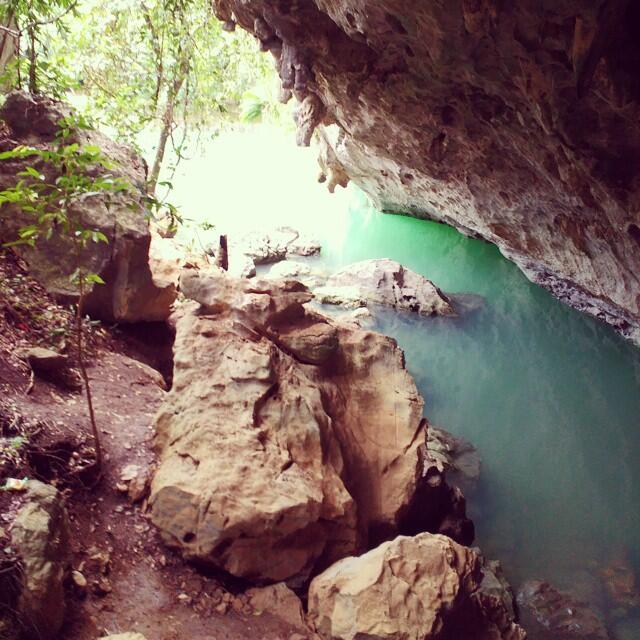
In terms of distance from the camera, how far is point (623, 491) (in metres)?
A: 6.66

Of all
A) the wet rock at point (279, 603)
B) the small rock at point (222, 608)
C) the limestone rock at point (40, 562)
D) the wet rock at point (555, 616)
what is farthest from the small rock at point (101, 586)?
the wet rock at point (555, 616)

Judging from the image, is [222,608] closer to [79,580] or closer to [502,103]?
[79,580]

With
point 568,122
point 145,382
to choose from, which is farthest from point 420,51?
point 145,382

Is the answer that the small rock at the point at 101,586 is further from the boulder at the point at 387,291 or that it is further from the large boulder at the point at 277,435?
the boulder at the point at 387,291

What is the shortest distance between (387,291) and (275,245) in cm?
383

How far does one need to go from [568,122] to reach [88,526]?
524cm

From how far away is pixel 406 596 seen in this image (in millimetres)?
2799

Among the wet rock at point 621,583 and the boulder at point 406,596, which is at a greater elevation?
the boulder at point 406,596

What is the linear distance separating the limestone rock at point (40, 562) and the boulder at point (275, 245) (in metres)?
10.9

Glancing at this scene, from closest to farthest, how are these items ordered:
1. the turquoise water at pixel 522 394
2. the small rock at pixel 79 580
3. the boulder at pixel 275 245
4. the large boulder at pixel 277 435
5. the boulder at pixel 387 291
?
the small rock at pixel 79 580 → the large boulder at pixel 277 435 → the turquoise water at pixel 522 394 → the boulder at pixel 387 291 → the boulder at pixel 275 245

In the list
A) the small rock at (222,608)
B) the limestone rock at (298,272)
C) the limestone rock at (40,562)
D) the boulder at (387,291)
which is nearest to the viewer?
the limestone rock at (40,562)

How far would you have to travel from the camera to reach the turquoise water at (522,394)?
5.78 metres

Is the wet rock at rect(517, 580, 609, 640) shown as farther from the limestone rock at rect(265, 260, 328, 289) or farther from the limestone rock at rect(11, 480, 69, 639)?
the limestone rock at rect(265, 260, 328, 289)

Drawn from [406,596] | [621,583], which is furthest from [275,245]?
[406,596]
